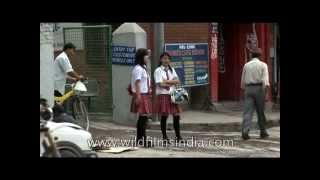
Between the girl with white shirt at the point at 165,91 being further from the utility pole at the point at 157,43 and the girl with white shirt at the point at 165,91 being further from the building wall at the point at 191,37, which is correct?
the building wall at the point at 191,37

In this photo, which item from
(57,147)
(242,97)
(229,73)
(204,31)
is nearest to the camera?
(57,147)

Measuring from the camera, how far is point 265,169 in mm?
9164

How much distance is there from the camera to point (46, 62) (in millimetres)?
9023

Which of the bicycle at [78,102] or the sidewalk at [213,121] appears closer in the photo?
the bicycle at [78,102]

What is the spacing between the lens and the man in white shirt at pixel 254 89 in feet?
33.6

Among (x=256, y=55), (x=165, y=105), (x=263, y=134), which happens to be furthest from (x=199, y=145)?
(x=256, y=55)

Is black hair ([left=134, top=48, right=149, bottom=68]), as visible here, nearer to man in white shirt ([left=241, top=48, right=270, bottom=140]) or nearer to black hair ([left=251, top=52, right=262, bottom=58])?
Answer: man in white shirt ([left=241, top=48, right=270, bottom=140])

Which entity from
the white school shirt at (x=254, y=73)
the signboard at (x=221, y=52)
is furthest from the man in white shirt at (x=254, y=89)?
the signboard at (x=221, y=52)

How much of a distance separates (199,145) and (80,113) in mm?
1641

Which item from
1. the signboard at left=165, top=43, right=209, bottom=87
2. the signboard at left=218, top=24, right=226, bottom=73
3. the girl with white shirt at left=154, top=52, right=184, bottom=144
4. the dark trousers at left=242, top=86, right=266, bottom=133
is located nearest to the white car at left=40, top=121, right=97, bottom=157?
the girl with white shirt at left=154, top=52, right=184, bottom=144

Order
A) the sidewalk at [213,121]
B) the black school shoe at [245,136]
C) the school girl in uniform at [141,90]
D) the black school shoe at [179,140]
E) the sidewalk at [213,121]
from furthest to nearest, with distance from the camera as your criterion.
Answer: the sidewalk at [213,121], the sidewalk at [213,121], the black school shoe at [245,136], the school girl in uniform at [141,90], the black school shoe at [179,140]
